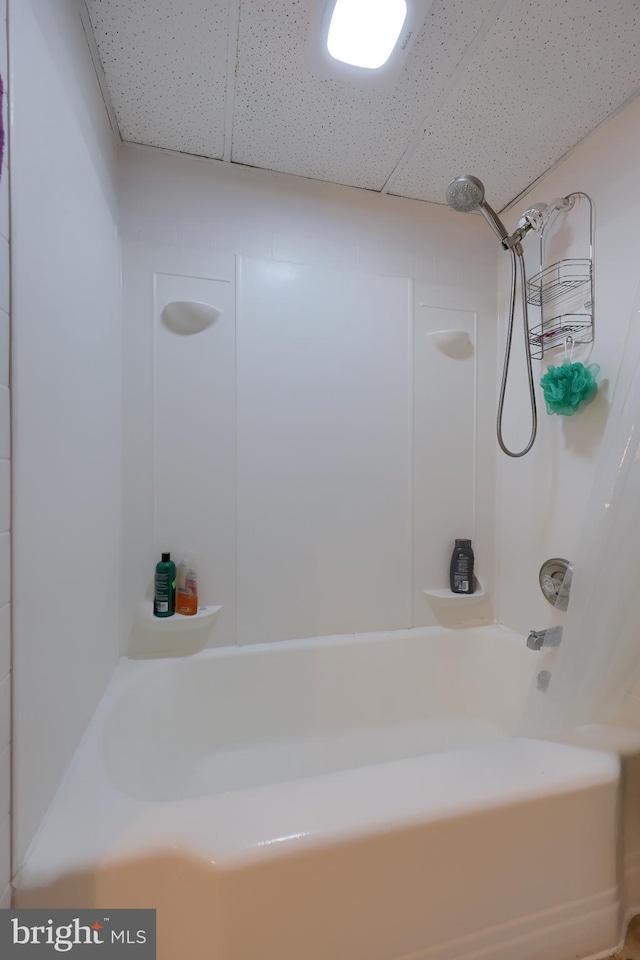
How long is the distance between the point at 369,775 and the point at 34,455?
87cm

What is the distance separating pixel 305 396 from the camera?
147 cm

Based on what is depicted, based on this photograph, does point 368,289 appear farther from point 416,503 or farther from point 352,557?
point 352,557

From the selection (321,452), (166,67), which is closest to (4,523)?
(321,452)

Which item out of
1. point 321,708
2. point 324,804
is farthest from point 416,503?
point 324,804

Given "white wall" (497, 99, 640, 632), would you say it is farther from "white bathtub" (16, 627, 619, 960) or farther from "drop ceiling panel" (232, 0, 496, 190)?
"white bathtub" (16, 627, 619, 960)

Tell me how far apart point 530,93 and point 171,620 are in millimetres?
1901

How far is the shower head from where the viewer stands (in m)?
1.24

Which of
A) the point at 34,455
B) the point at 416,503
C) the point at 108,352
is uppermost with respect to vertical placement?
the point at 108,352

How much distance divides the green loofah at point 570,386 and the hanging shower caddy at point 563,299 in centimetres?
13

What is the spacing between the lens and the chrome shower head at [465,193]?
124cm

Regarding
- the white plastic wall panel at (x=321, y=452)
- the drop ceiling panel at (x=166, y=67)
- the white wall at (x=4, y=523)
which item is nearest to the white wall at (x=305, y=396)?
the white plastic wall panel at (x=321, y=452)

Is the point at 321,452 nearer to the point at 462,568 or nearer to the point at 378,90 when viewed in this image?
the point at 462,568

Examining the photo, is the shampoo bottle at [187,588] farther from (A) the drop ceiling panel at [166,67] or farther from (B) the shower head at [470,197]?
(B) the shower head at [470,197]

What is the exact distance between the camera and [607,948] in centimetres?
82
